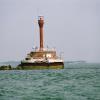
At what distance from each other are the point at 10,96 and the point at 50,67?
66.2 meters

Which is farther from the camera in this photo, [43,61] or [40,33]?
[40,33]

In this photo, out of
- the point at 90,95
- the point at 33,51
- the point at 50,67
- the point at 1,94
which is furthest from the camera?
the point at 33,51

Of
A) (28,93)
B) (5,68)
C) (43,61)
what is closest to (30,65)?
(43,61)

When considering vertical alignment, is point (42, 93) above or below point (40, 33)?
below

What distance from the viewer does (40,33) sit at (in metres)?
108

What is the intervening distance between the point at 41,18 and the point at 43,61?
15404 mm

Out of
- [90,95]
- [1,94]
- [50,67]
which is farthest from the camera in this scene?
[50,67]

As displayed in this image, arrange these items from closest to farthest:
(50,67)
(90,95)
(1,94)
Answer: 1. (90,95)
2. (1,94)
3. (50,67)

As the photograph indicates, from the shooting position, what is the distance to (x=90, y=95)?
31.9m

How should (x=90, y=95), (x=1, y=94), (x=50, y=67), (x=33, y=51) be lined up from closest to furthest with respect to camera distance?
(x=90, y=95) → (x=1, y=94) → (x=50, y=67) → (x=33, y=51)

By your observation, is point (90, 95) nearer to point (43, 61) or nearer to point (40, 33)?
point (43, 61)

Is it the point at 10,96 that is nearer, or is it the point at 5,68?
the point at 10,96

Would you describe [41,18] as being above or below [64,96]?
above

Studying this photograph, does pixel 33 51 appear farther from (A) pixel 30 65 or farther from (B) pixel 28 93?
(B) pixel 28 93
